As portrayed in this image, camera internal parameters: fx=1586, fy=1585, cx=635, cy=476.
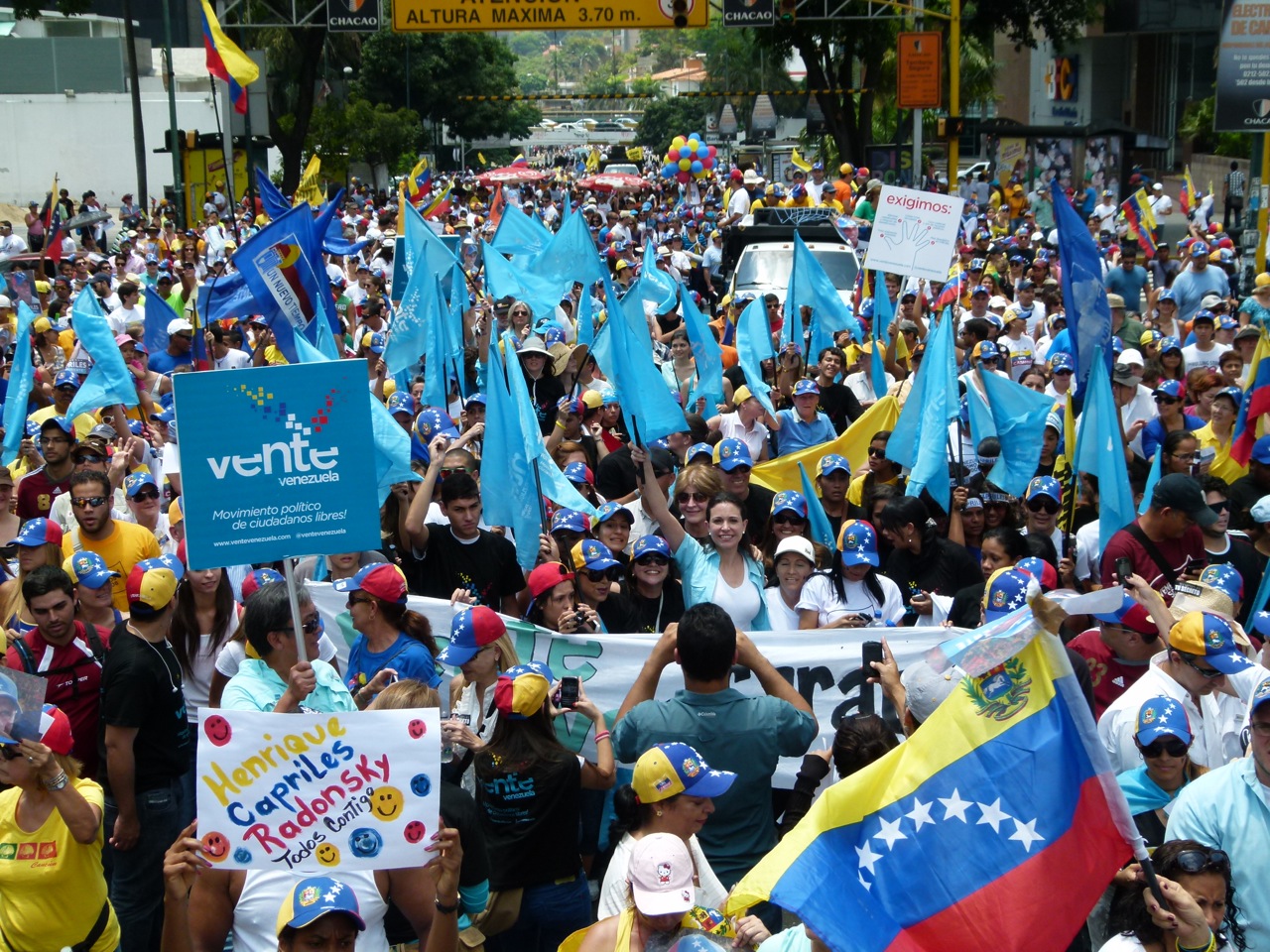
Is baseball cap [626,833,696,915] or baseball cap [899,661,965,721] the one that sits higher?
baseball cap [899,661,965,721]

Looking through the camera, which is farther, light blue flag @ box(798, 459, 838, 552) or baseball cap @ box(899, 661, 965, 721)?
light blue flag @ box(798, 459, 838, 552)

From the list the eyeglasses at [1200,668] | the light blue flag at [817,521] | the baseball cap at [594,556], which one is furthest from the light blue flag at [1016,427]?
the eyeglasses at [1200,668]

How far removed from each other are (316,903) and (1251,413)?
6.48 m

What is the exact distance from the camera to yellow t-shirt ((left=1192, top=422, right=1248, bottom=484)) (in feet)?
29.0

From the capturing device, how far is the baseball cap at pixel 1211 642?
4.90 m

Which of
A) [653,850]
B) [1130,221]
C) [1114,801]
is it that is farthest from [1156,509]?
[1130,221]

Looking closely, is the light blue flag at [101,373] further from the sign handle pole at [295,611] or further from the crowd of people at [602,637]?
the sign handle pole at [295,611]

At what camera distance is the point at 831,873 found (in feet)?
13.1

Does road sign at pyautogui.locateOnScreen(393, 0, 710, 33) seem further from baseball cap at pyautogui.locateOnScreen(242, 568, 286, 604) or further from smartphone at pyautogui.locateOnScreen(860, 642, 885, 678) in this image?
smartphone at pyautogui.locateOnScreen(860, 642, 885, 678)

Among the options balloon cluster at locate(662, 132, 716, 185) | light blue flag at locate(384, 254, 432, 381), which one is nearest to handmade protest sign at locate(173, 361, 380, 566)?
light blue flag at locate(384, 254, 432, 381)

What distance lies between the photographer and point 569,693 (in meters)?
5.05

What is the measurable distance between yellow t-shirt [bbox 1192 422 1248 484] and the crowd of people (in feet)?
0.07

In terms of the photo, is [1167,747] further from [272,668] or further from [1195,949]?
[272,668]

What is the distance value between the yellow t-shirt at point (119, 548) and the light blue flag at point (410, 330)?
13.5 feet
